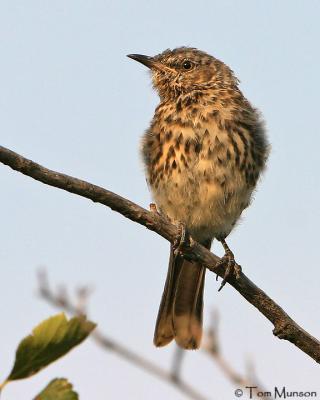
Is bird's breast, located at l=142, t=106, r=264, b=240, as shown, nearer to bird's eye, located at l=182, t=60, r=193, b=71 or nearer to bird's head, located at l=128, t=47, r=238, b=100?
bird's head, located at l=128, t=47, r=238, b=100

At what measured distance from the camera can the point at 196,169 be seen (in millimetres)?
6730

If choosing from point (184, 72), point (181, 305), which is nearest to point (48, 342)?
point (181, 305)

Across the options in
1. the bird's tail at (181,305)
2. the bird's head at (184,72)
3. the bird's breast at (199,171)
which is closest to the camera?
the bird's tail at (181,305)

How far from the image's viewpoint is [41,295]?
4.93 metres

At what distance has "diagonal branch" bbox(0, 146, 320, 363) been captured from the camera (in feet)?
12.8

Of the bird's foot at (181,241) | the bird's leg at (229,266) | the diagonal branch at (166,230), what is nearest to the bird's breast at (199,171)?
the bird's leg at (229,266)

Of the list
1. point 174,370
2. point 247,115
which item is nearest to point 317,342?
point 174,370

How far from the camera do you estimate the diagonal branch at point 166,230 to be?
154 inches

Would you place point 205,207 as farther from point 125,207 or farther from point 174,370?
point 174,370

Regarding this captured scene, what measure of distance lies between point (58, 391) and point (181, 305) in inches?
206

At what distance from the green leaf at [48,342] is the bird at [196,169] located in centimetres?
414

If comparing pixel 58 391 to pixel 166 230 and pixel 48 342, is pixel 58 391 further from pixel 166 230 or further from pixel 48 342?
pixel 166 230

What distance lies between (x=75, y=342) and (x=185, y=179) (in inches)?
188

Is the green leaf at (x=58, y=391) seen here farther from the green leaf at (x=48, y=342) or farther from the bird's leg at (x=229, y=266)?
the bird's leg at (x=229, y=266)
